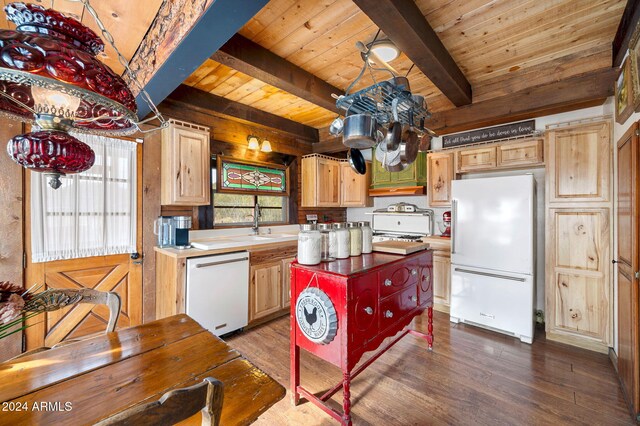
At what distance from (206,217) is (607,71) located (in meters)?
4.12

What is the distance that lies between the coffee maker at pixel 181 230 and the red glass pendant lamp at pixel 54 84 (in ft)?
5.95

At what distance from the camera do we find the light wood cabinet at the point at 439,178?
3.41 m

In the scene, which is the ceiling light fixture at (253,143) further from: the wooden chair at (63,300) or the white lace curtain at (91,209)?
the wooden chair at (63,300)

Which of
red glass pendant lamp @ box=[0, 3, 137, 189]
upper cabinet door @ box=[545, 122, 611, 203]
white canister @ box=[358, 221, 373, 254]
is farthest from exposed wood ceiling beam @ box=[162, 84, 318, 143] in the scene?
upper cabinet door @ box=[545, 122, 611, 203]

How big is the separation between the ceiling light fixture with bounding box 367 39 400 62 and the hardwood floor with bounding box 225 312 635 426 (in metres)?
2.50

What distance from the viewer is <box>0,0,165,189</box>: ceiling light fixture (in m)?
0.59

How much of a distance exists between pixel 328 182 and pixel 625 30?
325cm

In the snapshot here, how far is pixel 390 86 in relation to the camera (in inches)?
64.4

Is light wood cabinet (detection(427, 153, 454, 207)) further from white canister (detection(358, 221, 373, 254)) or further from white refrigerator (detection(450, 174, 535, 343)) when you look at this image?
white canister (detection(358, 221, 373, 254))

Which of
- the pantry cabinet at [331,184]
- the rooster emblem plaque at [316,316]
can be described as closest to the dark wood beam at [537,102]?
the pantry cabinet at [331,184]

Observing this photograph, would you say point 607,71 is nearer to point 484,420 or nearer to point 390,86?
point 390,86

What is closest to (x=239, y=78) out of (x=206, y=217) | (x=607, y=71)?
(x=206, y=217)

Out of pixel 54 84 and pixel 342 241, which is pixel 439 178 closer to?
pixel 342 241

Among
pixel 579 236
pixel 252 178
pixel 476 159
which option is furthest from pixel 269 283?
pixel 579 236
